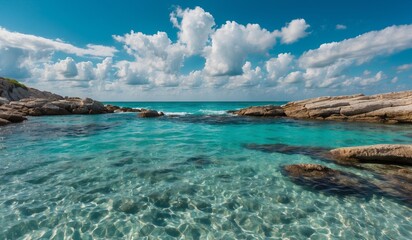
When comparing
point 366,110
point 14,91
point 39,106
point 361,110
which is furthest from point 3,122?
point 366,110

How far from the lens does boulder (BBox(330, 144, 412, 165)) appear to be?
11720mm

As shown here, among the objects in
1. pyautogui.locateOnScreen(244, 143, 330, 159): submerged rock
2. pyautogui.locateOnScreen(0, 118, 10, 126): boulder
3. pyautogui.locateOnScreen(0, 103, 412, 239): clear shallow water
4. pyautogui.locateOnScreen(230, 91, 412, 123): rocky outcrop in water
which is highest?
pyautogui.locateOnScreen(230, 91, 412, 123): rocky outcrop in water

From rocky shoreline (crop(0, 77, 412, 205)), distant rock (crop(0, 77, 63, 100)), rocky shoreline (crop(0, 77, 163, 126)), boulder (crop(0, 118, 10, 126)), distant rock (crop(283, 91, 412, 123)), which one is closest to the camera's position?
rocky shoreline (crop(0, 77, 412, 205))

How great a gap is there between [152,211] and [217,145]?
10732 millimetres

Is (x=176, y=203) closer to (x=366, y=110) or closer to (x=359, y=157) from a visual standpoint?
(x=359, y=157)

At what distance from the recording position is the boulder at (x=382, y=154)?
1172cm

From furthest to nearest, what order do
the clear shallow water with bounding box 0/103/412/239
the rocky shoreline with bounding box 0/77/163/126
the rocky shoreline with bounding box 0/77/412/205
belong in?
the rocky shoreline with bounding box 0/77/163/126 → the rocky shoreline with bounding box 0/77/412/205 → the clear shallow water with bounding box 0/103/412/239

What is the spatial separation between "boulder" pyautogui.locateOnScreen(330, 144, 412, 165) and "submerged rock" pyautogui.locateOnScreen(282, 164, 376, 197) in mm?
2564

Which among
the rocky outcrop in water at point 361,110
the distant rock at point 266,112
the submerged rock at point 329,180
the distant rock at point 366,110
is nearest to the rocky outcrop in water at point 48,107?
the distant rock at point 266,112

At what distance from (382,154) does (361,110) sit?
2662cm

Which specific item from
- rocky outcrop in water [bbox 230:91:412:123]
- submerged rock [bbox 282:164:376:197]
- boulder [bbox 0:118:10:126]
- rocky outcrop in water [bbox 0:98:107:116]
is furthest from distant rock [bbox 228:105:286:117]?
boulder [bbox 0:118:10:126]

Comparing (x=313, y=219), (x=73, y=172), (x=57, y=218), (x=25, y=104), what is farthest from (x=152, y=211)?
(x=25, y=104)

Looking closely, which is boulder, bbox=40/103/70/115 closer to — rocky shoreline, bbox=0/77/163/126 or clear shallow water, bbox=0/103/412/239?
rocky shoreline, bbox=0/77/163/126

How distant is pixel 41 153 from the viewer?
47.0ft
